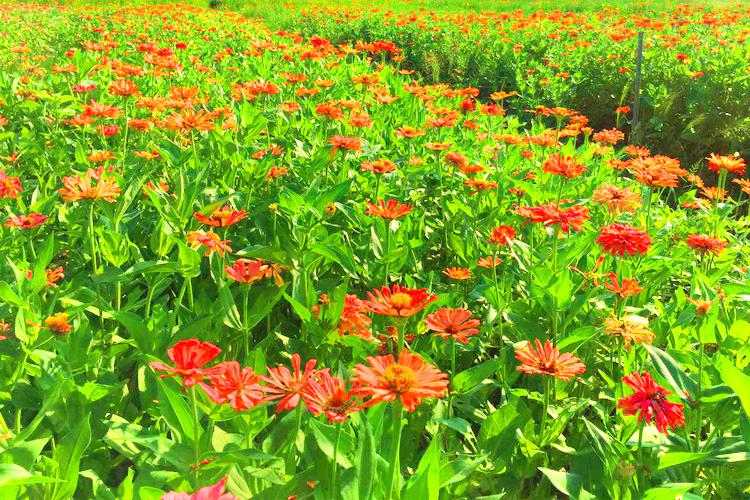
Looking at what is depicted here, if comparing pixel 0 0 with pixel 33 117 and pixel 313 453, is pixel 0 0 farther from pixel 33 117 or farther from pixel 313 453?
pixel 313 453

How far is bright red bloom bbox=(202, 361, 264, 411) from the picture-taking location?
3.14ft

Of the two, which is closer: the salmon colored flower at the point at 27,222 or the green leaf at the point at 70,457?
the green leaf at the point at 70,457

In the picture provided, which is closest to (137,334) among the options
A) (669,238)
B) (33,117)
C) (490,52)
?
(669,238)

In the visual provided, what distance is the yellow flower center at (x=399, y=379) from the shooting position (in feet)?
2.88

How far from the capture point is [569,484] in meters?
Result: 1.21

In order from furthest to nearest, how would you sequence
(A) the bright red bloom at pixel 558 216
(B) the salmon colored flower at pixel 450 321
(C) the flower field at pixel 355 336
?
(A) the bright red bloom at pixel 558 216 → (B) the salmon colored flower at pixel 450 321 → (C) the flower field at pixel 355 336

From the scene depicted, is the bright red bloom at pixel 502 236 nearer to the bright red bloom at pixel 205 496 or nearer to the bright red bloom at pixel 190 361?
the bright red bloom at pixel 190 361

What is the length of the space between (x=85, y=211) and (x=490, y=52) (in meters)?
6.74

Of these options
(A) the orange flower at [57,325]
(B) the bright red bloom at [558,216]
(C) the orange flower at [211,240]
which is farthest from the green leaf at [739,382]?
(A) the orange flower at [57,325]

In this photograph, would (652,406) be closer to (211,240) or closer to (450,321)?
(450,321)

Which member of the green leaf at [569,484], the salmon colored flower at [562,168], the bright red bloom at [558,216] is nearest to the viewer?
the green leaf at [569,484]

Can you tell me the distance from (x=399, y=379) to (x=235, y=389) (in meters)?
0.29

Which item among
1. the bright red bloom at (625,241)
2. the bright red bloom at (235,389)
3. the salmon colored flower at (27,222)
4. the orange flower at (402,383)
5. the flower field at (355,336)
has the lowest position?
the flower field at (355,336)

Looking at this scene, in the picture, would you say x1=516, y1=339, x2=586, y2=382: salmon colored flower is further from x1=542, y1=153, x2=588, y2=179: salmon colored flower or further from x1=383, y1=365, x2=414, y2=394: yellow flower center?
x1=542, y1=153, x2=588, y2=179: salmon colored flower
